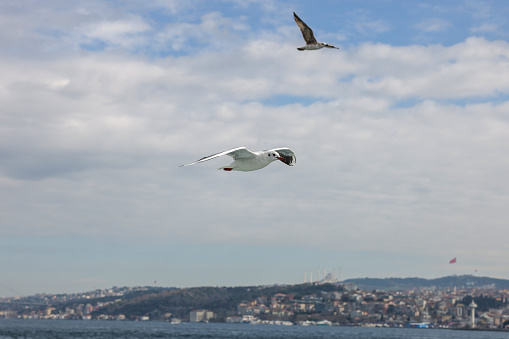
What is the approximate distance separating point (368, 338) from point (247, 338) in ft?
119

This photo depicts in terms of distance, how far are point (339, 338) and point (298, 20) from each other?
155m

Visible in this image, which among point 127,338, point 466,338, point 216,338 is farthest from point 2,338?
point 466,338

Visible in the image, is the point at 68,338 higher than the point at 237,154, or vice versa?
the point at 237,154

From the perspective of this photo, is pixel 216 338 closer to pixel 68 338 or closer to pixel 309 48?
pixel 68 338

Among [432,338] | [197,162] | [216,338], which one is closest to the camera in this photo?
[197,162]

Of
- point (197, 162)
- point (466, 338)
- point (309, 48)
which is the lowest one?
point (466, 338)

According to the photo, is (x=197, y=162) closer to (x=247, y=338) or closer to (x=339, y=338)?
(x=247, y=338)

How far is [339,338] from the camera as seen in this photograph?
165500mm

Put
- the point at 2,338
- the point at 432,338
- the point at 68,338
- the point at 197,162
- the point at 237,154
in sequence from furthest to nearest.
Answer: the point at 432,338 → the point at 68,338 → the point at 2,338 → the point at 237,154 → the point at 197,162

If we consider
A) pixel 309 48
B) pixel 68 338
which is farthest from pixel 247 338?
pixel 309 48

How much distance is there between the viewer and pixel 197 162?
12906 millimetres

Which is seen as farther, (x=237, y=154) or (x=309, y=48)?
(x=309, y=48)

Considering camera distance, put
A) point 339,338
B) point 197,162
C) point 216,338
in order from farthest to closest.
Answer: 1. point 339,338
2. point 216,338
3. point 197,162

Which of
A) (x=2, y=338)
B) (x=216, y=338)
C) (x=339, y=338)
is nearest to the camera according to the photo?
(x=2, y=338)
